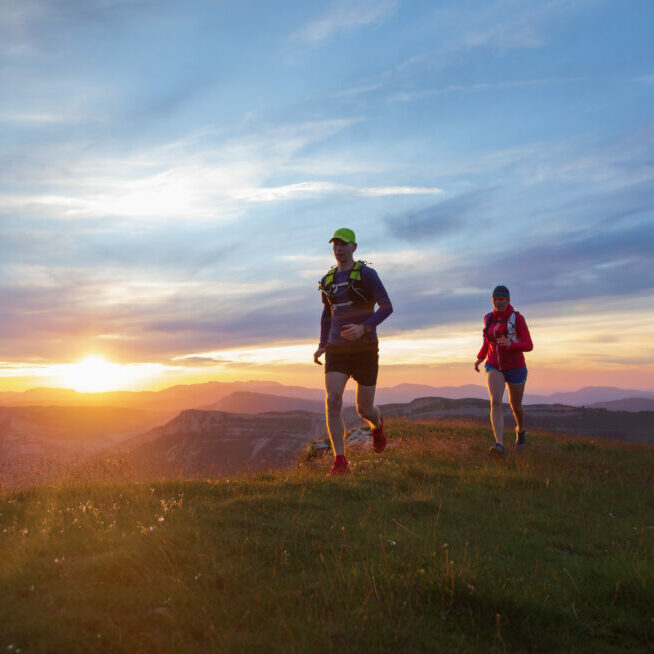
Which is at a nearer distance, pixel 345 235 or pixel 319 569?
pixel 319 569

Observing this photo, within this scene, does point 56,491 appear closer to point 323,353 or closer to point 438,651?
point 323,353

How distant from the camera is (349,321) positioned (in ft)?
26.1

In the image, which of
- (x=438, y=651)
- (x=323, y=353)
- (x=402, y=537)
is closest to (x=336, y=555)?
(x=402, y=537)

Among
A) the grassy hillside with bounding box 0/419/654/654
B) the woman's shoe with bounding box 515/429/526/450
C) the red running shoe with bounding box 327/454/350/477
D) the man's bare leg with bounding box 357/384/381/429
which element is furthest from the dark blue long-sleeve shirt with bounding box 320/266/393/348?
the woman's shoe with bounding box 515/429/526/450

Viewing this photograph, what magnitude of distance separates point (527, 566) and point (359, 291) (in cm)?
450

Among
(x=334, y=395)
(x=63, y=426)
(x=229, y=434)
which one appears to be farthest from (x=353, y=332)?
(x=63, y=426)

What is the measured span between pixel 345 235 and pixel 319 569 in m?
5.09

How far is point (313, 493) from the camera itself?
6.86 metres

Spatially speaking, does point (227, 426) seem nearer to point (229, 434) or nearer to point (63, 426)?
point (229, 434)

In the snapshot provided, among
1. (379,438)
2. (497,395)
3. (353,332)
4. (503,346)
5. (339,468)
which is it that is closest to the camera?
(353,332)

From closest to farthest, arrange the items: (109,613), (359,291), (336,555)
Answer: (109,613) < (336,555) < (359,291)

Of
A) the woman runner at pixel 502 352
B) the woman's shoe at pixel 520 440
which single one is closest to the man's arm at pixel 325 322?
the woman runner at pixel 502 352

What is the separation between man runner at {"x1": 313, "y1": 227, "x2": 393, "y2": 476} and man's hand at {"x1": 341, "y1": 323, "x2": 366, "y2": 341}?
0.05 ft

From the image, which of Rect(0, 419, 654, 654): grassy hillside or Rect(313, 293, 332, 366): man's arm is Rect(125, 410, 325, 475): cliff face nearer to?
Rect(313, 293, 332, 366): man's arm
